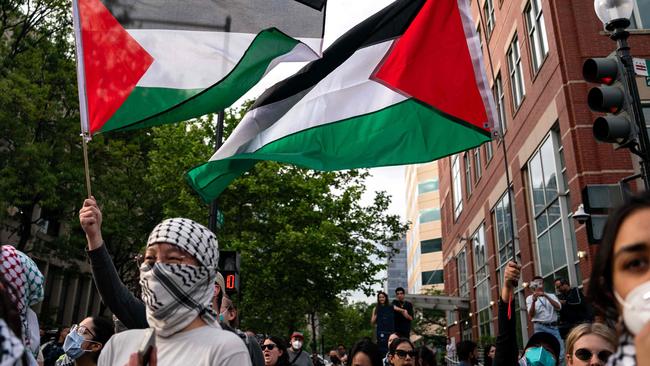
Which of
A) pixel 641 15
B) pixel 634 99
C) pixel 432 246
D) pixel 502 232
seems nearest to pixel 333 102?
pixel 634 99

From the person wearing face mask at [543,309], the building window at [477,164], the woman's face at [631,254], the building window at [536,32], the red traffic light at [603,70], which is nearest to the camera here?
the woman's face at [631,254]

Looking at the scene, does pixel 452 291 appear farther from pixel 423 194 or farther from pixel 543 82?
pixel 423 194

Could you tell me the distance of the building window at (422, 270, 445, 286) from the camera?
247ft

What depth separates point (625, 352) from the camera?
1218 millimetres

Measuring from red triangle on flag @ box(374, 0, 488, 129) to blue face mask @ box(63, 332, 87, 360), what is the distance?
13.3 feet

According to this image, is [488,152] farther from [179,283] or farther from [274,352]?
[179,283]

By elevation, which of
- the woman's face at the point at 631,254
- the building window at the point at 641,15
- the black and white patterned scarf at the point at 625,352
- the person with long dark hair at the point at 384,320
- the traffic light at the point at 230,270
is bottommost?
the black and white patterned scarf at the point at 625,352

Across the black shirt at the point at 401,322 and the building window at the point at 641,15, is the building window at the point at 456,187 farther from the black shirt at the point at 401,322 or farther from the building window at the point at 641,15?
the black shirt at the point at 401,322

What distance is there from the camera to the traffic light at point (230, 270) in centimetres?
1109

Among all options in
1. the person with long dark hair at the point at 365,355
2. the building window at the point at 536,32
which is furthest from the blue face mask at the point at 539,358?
the building window at the point at 536,32

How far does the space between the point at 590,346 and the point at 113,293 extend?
3008mm

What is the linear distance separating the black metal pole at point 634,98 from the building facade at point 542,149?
3443 millimetres

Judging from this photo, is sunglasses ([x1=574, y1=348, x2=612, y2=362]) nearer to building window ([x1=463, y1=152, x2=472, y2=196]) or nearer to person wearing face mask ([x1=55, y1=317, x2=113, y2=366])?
person wearing face mask ([x1=55, y1=317, x2=113, y2=366])

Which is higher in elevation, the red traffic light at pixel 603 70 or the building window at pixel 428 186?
the building window at pixel 428 186
